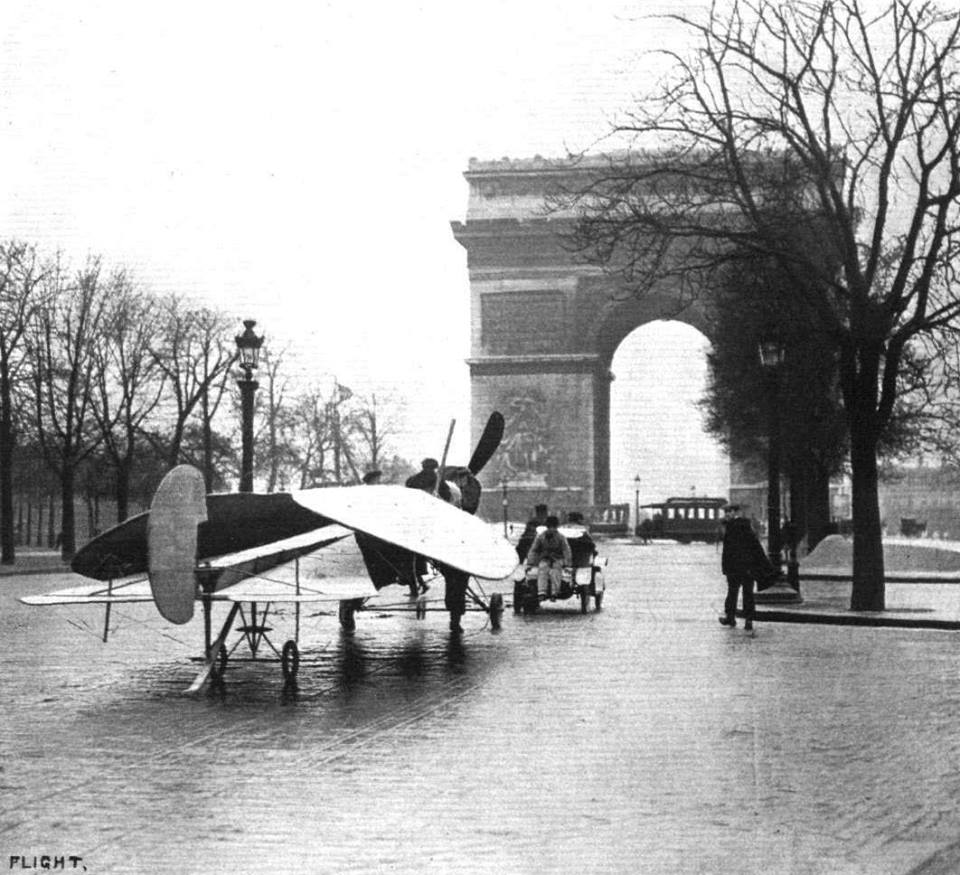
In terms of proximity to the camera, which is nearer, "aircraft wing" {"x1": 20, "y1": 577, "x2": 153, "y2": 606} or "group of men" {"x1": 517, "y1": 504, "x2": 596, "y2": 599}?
"aircraft wing" {"x1": 20, "y1": 577, "x2": 153, "y2": 606}

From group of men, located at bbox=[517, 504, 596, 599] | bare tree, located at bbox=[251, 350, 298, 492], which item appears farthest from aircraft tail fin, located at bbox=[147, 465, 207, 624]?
bare tree, located at bbox=[251, 350, 298, 492]

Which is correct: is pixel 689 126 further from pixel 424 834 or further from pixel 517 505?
pixel 517 505

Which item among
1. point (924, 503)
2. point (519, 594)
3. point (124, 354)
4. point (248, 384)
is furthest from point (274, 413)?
point (924, 503)

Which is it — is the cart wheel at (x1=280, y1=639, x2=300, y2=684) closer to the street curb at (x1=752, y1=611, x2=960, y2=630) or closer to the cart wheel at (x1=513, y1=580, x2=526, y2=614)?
the street curb at (x1=752, y1=611, x2=960, y2=630)

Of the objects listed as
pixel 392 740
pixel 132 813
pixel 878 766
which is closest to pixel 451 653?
pixel 392 740

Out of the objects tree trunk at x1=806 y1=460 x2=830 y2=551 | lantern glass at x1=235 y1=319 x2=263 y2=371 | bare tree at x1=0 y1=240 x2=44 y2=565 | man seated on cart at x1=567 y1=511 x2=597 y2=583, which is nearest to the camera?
lantern glass at x1=235 y1=319 x2=263 y2=371

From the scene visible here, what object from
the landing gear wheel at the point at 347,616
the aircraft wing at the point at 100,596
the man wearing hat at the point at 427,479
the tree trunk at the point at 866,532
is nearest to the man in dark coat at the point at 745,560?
the tree trunk at the point at 866,532

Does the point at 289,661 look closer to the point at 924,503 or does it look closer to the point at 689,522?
the point at 689,522

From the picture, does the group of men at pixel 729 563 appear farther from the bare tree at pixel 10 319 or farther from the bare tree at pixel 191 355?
the bare tree at pixel 191 355
